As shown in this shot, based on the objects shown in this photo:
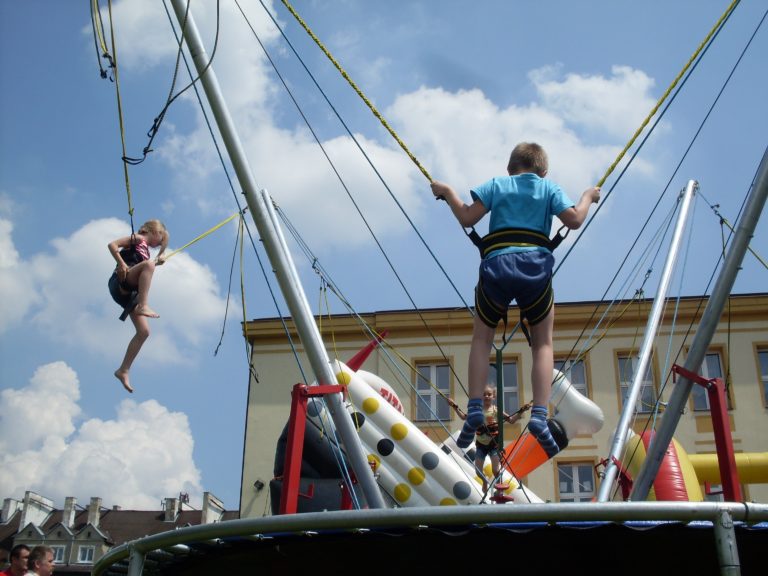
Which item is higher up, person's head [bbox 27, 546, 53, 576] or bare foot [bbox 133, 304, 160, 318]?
bare foot [bbox 133, 304, 160, 318]

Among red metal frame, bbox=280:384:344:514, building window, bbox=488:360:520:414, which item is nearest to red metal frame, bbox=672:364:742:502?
red metal frame, bbox=280:384:344:514

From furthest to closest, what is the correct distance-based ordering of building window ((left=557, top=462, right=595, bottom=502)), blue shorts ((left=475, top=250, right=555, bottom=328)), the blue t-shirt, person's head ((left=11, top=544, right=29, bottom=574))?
building window ((left=557, top=462, right=595, bottom=502)) < person's head ((left=11, top=544, right=29, bottom=574)) < the blue t-shirt < blue shorts ((left=475, top=250, right=555, bottom=328))

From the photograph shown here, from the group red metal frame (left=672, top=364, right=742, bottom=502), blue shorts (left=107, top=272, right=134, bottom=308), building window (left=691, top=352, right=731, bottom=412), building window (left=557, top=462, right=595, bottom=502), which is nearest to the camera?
red metal frame (left=672, top=364, right=742, bottom=502)

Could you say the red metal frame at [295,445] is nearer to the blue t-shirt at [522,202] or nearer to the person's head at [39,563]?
the blue t-shirt at [522,202]

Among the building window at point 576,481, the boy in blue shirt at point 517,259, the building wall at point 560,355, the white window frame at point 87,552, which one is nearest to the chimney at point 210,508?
the white window frame at point 87,552

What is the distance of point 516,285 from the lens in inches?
207

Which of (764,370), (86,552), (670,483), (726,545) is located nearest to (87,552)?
(86,552)

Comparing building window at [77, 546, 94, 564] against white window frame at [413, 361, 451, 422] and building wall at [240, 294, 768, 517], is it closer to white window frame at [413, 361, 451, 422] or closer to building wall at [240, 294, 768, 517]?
building wall at [240, 294, 768, 517]

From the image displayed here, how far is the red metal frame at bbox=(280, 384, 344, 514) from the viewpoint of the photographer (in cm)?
565

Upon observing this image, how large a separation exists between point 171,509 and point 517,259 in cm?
4531

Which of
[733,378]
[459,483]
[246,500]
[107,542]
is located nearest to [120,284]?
[459,483]

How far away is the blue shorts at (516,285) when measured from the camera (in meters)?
5.25

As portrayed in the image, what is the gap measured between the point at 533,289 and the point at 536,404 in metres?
0.64

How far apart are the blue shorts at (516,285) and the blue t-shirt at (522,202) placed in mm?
110
